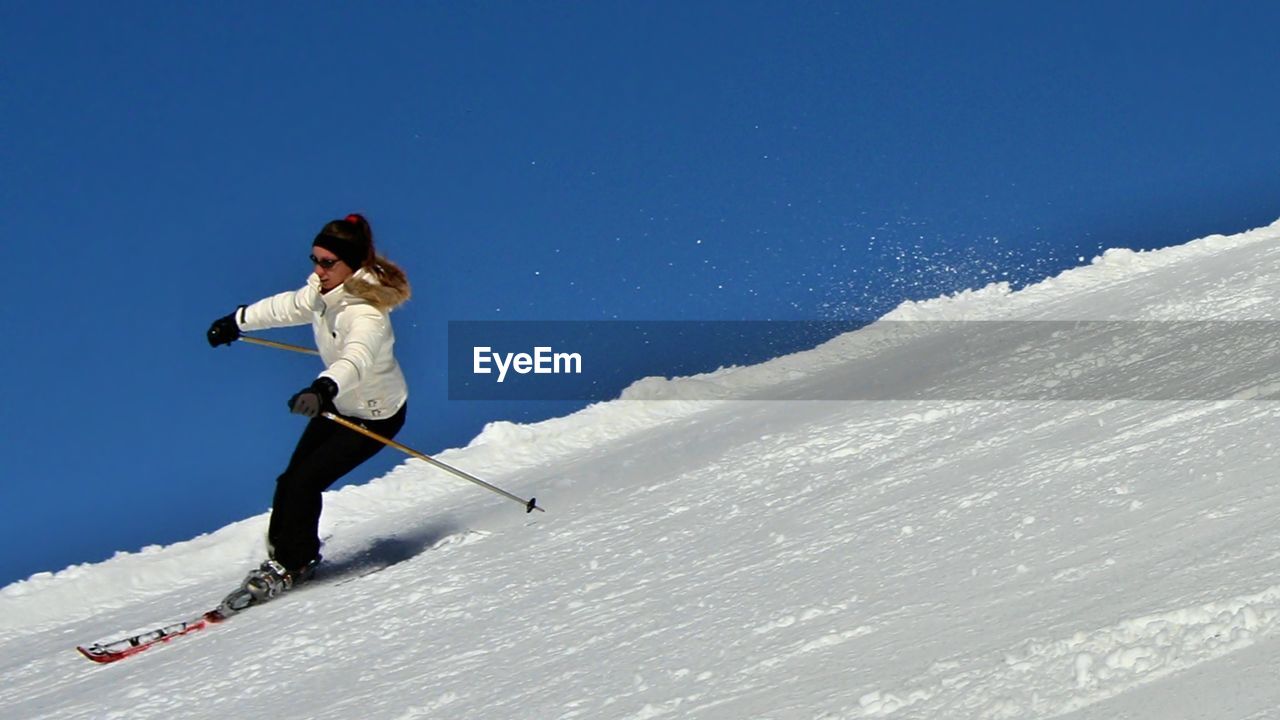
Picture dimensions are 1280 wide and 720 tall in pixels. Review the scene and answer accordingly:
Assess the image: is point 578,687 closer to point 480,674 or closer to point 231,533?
point 480,674

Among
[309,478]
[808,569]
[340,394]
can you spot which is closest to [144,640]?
[309,478]

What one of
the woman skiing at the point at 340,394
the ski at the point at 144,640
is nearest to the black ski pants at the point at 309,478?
the woman skiing at the point at 340,394

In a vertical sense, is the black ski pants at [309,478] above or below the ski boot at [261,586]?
above

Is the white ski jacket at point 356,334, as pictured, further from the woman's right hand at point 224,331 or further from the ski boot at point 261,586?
the ski boot at point 261,586

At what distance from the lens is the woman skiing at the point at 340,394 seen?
6016mm

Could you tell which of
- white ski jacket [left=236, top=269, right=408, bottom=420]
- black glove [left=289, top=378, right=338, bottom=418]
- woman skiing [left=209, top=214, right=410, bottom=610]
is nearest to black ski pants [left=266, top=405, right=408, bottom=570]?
woman skiing [left=209, top=214, right=410, bottom=610]

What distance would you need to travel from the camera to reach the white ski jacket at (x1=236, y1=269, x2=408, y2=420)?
5.90 metres

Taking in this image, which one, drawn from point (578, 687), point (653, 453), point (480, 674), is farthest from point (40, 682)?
point (653, 453)

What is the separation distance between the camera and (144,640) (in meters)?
5.98

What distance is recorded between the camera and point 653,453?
26.6 feet

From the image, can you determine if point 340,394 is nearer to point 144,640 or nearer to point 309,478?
point 309,478

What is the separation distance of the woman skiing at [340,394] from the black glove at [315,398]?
23 centimetres

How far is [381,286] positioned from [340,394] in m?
0.49

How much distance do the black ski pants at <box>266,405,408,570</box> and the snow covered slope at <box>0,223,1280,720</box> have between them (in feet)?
0.72
